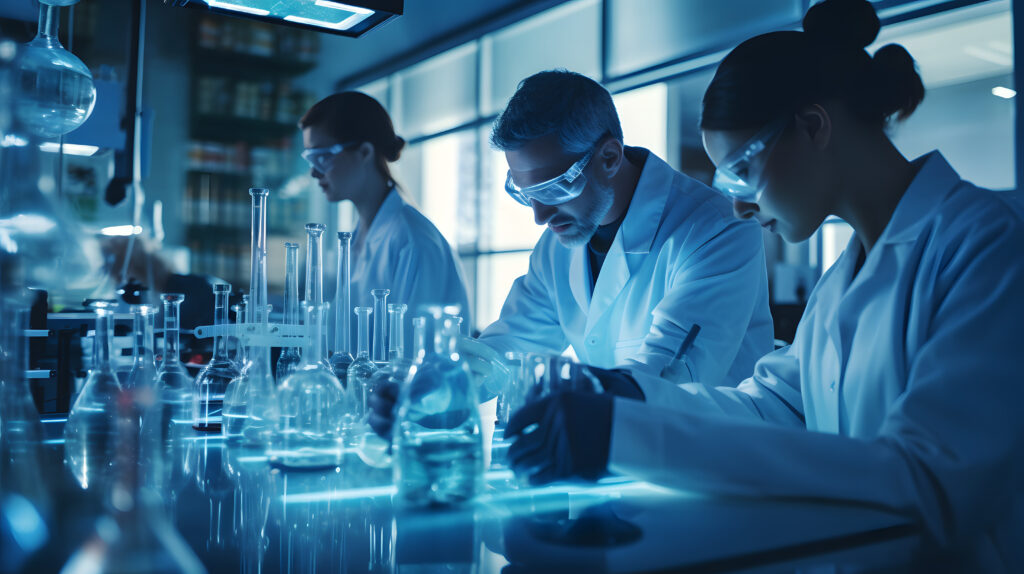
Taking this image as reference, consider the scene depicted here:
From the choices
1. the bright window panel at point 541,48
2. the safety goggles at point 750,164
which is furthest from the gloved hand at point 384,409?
the bright window panel at point 541,48

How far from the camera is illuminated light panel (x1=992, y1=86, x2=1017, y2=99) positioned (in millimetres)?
3446

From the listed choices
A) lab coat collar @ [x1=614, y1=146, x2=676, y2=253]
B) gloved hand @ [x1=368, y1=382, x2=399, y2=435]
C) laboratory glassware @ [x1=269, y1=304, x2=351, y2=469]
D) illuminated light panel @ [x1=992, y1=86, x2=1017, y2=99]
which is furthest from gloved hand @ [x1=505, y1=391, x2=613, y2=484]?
illuminated light panel @ [x1=992, y1=86, x2=1017, y2=99]

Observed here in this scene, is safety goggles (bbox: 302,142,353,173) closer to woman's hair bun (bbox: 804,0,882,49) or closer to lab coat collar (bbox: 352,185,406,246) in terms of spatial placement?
lab coat collar (bbox: 352,185,406,246)

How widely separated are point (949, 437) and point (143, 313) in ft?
3.87

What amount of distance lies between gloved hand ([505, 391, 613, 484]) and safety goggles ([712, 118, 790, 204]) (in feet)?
1.86

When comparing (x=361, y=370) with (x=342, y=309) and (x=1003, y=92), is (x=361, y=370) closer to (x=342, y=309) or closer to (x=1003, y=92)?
(x=342, y=309)

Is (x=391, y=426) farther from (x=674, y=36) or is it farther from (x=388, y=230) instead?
(x=674, y=36)

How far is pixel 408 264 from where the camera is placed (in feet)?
8.94

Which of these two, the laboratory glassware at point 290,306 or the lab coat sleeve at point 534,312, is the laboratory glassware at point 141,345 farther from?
the lab coat sleeve at point 534,312

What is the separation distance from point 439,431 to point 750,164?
0.77 meters

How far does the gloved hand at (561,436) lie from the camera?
0.97 m

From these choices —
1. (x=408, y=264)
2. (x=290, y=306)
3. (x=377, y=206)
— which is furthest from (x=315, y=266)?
(x=377, y=206)

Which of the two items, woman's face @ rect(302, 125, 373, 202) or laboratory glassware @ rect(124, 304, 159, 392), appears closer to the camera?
laboratory glassware @ rect(124, 304, 159, 392)

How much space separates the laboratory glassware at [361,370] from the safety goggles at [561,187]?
672 millimetres
